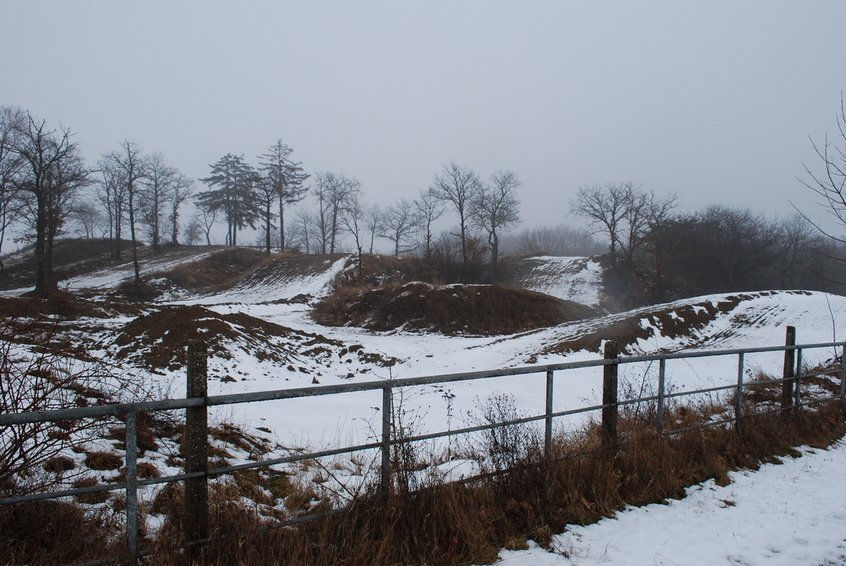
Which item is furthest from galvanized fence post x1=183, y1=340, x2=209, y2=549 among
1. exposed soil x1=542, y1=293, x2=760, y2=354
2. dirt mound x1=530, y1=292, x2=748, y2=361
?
exposed soil x1=542, y1=293, x2=760, y2=354

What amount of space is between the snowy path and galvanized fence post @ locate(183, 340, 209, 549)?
201 centimetres

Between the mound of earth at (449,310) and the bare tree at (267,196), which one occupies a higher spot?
the bare tree at (267,196)

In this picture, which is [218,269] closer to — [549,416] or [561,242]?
[549,416]

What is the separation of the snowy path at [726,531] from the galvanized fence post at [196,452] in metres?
2.01

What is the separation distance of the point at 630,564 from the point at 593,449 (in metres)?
1.61

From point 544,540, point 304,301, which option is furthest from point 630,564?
point 304,301

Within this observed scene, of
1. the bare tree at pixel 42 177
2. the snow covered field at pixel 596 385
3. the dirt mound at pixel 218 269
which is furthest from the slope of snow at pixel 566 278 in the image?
the bare tree at pixel 42 177

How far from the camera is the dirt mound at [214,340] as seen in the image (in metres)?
12.9

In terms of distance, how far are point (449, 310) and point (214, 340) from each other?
14667mm

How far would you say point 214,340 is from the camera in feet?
48.0

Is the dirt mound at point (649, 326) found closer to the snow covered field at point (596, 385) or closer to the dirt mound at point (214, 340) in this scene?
the snow covered field at point (596, 385)

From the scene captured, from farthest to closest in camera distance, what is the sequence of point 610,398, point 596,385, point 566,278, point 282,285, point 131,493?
point 566,278
point 282,285
point 596,385
point 610,398
point 131,493

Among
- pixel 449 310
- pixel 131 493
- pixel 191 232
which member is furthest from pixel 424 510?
pixel 191 232

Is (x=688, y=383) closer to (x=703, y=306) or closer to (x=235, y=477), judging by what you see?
(x=235, y=477)
